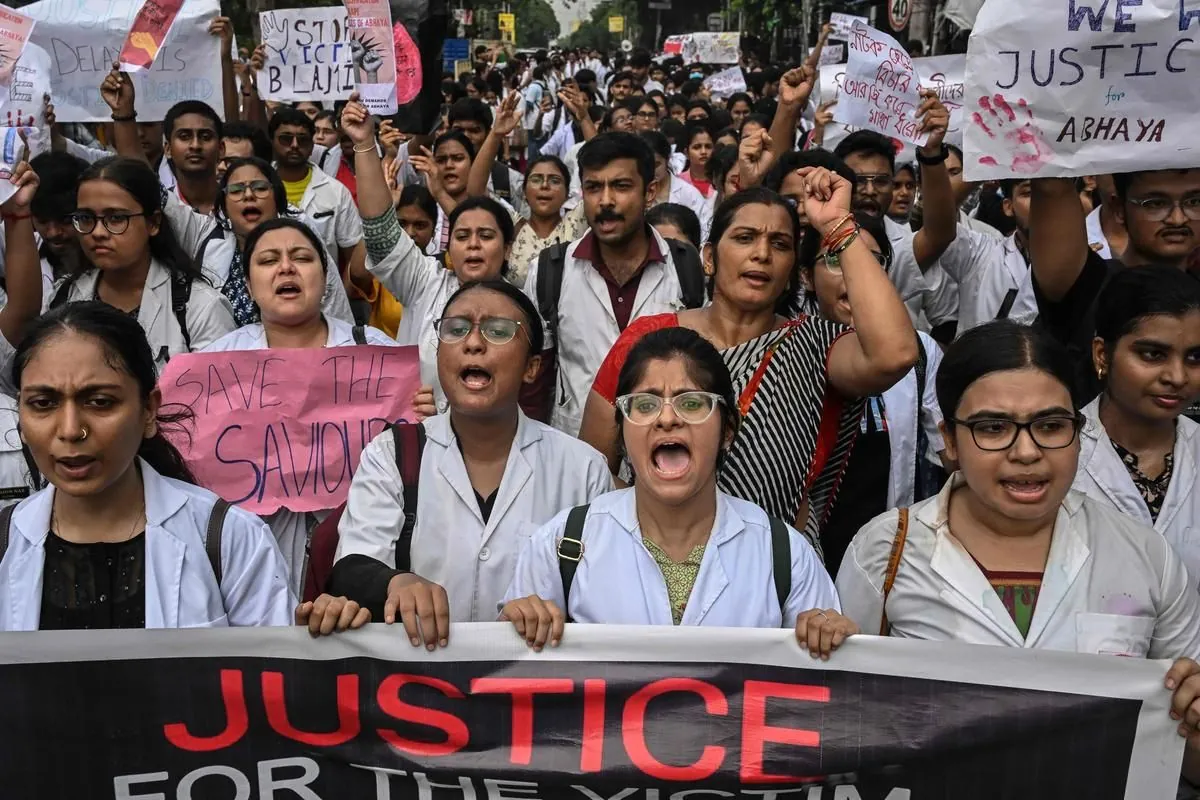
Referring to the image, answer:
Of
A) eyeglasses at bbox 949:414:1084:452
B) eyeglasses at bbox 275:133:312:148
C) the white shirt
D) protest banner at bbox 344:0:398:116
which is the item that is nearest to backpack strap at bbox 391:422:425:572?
eyeglasses at bbox 949:414:1084:452

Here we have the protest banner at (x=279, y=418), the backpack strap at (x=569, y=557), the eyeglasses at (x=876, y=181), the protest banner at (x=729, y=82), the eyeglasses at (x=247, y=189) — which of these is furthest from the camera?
the protest banner at (x=729, y=82)

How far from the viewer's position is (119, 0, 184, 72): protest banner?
660 centimetres

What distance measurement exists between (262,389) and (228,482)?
32cm

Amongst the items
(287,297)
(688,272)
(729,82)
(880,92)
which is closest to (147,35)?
(287,297)

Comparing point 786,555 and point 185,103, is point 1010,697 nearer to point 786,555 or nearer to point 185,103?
point 786,555

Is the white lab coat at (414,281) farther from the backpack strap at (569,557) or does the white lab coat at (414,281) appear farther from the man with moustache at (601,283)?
the backpack strap at (569,557)

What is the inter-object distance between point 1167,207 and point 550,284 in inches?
84.5

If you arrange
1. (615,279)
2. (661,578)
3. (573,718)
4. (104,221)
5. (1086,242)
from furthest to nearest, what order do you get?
(615,279) < (104,221) < (1086,242) < (661,578) < (573,718)

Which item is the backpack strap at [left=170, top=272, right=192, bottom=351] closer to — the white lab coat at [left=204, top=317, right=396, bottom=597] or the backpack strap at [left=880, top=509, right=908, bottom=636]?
the white lab coat at [left=204, top=317, right=396, bottom=597]

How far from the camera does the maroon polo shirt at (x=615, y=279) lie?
185 inches

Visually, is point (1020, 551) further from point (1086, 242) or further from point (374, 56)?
point (374, 56)

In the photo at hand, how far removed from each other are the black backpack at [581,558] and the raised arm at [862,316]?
54 centimetres

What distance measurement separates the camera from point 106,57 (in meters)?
7.15

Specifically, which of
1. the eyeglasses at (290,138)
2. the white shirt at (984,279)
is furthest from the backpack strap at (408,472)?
the eyeglasses at (290,138)
